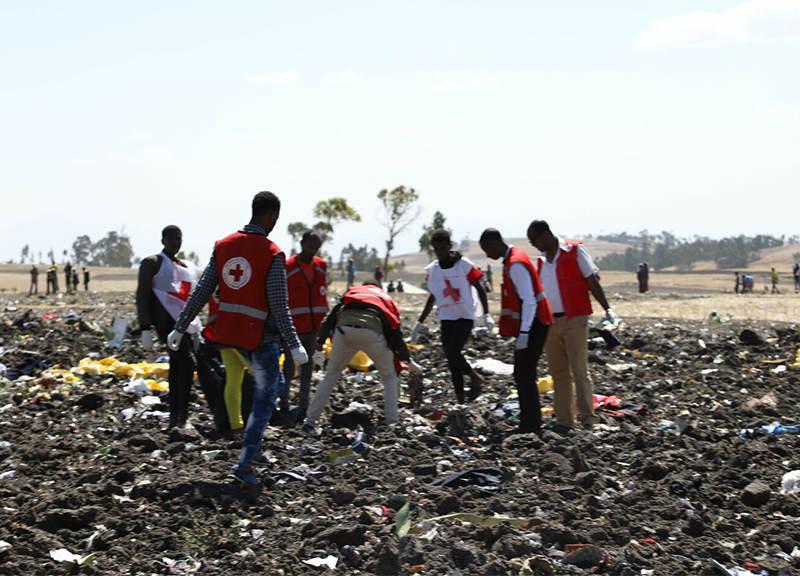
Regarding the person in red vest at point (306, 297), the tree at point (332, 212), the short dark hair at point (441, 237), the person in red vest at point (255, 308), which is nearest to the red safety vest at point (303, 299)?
the person in red vest at point (306, 297)

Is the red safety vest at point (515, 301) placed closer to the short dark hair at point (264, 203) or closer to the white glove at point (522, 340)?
the white glove at point (522, 340)

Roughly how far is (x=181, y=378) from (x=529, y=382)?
2.75m

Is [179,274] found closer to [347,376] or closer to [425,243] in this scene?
[347,376]

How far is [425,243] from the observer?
63875mm

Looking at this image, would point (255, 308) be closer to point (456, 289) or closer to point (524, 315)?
point (524, 315)

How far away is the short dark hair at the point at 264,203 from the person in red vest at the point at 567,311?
2.31m

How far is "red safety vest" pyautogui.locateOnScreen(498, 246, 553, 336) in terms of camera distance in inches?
258

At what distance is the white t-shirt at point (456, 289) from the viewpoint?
746 centimetres

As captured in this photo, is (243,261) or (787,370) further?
(787,370)

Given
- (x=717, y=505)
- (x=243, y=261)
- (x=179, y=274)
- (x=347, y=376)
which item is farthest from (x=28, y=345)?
(x=717, y=505)

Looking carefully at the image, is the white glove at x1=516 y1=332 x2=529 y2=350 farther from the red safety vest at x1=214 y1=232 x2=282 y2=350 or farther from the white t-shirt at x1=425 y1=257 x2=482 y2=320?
the red safety vest at x1=214 y1=232 x2=282 y2=350

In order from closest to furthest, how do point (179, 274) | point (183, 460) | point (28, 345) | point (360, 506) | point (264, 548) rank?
point (264, 548) → point (360, 506) → point (183, 460) → point (179, 274) → point (28, 345)

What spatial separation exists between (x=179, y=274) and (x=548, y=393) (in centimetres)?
400

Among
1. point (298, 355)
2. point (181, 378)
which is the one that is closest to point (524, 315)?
point (298, 355)
